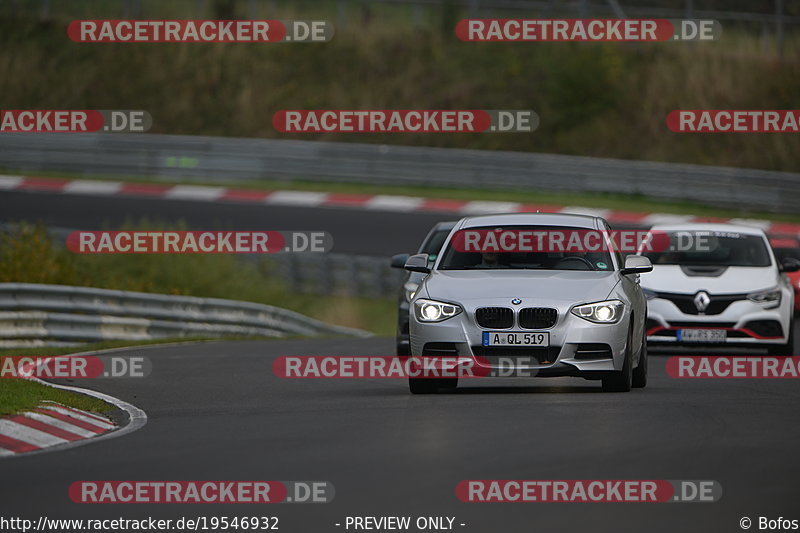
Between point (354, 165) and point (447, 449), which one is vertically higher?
point (354, 165)

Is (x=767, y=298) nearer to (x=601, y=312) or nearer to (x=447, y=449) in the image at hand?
(x=601, y=312)

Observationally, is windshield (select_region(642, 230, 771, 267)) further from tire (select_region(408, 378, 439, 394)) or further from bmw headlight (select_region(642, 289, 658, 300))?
tire (select_region(408, 378, 439, 394))

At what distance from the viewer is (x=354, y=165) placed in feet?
130

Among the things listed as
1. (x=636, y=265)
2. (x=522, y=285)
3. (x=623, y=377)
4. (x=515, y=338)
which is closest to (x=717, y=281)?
(x=636, y=265)

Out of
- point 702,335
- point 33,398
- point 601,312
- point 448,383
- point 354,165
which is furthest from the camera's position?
point 354,165

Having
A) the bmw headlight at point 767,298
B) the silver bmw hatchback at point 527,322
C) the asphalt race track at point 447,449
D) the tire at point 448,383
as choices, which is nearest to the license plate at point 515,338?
the silver bmw hatchback at point 527,322

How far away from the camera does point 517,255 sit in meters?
14.5

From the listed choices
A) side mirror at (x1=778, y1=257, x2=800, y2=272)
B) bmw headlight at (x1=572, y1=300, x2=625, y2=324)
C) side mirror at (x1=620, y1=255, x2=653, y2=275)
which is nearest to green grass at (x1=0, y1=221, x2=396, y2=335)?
side mirror at (x1=778, y1=257, x2=800, y2=272)

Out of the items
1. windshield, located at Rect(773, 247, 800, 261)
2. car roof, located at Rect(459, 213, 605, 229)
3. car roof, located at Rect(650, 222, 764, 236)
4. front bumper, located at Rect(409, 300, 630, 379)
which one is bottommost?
front bumper, located at Rect(409, 300, 630, 379)

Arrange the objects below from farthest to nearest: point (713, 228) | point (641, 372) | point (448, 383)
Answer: point (713, 228) < point (641, 372) < point (448, 383)

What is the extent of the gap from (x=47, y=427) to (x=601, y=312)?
451cm

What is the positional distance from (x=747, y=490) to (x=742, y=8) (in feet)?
147

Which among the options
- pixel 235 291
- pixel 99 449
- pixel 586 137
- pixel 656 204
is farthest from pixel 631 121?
pixel 99 449

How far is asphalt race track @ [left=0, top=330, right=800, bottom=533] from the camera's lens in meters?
8.12
